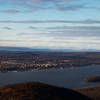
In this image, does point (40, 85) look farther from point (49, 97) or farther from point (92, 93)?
point (92, 93)

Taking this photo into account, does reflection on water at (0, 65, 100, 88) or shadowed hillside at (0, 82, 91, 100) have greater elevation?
shadowed hillside at (0, 82, 91, 100)

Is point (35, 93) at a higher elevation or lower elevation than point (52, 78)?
higher

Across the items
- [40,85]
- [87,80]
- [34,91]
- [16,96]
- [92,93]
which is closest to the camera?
[16,96]

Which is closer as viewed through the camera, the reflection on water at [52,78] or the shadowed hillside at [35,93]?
the shadowed hillside at [35,93]

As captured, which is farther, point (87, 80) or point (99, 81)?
point (99, 81)

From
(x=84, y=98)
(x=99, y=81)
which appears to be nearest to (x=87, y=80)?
(x=99, y=81)

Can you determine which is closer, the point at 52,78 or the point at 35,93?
the point at 35,93

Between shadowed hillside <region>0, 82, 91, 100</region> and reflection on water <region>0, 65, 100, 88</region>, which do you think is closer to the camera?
shadowed hillside <region>0, 82, 91, 100</region>

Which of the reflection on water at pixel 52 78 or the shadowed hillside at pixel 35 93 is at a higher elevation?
the shadowed hillside at pixel 35 93
